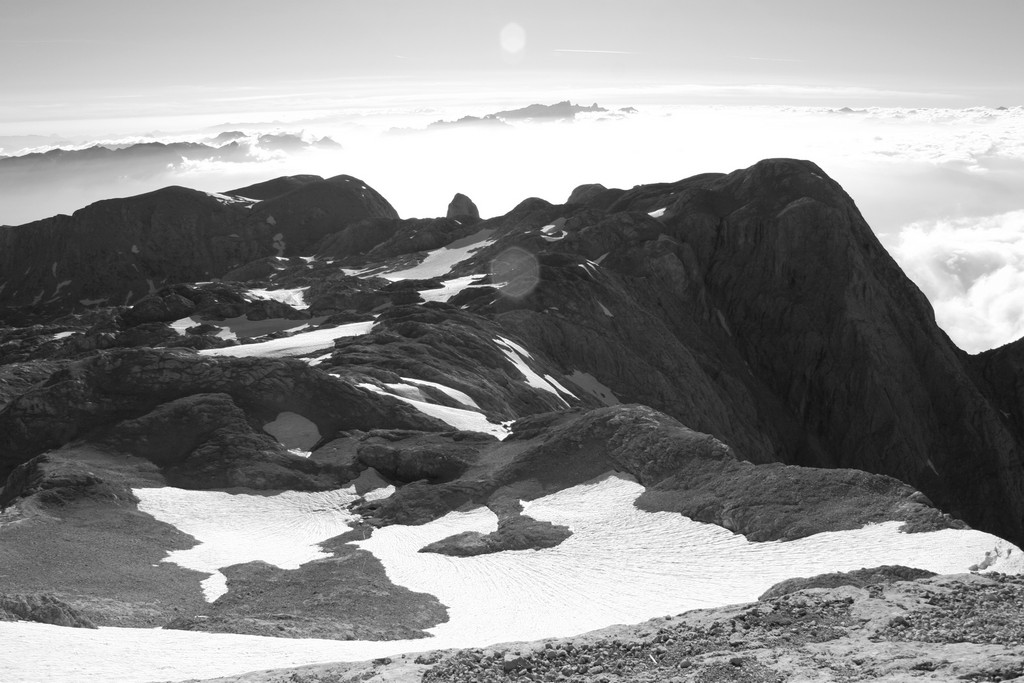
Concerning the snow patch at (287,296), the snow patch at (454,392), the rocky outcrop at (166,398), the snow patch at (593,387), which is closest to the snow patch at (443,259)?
the snow patch at (287,296)

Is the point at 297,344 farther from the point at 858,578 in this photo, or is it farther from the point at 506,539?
the point at 858,578

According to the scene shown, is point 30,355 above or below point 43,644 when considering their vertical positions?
below

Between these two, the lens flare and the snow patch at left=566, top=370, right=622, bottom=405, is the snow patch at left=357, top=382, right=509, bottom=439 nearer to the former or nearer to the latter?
the snow patch at left=566, top=370, right=622, bottom=405

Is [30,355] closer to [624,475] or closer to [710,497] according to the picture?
[624,475]

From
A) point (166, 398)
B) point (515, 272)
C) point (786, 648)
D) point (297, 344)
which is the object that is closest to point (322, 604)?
point (786, 648)

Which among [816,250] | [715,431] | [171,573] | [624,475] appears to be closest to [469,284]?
[715,431]

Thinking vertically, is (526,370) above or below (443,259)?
below
